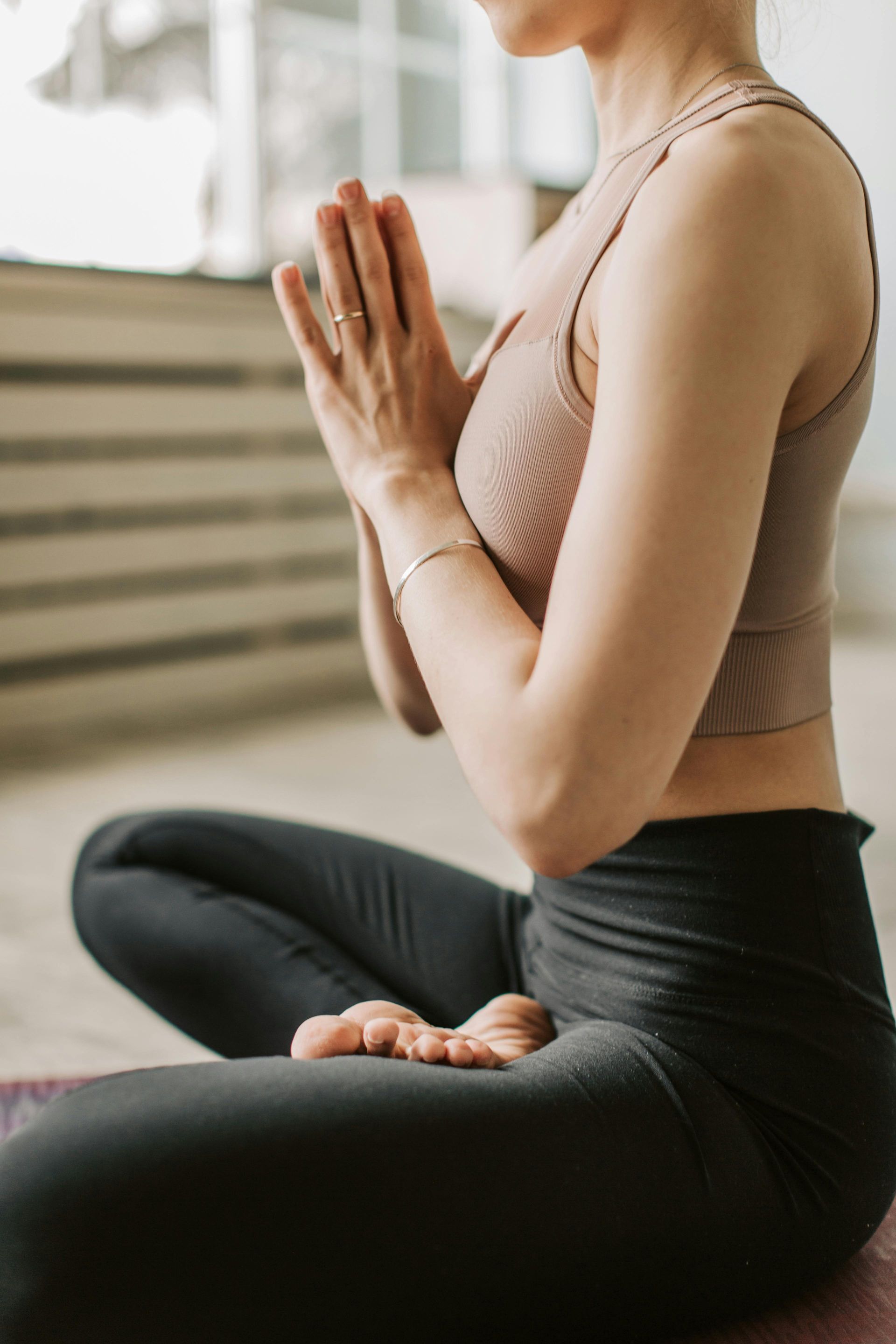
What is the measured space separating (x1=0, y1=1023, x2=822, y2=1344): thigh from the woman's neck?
1.89ft

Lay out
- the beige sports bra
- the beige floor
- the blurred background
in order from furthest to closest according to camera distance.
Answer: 1. the blurred background
2. the beige floor
3. the beige sports bra

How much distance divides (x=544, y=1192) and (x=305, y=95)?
12.8 ft

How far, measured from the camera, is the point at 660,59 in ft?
2.44

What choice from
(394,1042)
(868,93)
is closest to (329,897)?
(394,1042)

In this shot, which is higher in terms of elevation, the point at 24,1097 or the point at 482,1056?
the point at 482,1056

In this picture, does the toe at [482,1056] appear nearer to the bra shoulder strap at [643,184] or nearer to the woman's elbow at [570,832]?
the woman's elbow at [570,832]

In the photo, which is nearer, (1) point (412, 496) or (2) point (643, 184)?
(2) point (643, 184)

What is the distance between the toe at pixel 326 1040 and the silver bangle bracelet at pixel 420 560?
233mm

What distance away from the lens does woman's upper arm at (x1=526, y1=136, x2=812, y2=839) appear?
0.56 metres

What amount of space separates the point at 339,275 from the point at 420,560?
8.8 inches

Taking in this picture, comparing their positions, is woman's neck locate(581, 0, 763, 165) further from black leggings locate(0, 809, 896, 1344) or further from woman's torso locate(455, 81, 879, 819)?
black leggings locate(0, 809, 896, 1344)

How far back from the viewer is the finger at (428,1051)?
66cm

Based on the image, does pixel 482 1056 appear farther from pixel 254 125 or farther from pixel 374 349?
pixel 254 125

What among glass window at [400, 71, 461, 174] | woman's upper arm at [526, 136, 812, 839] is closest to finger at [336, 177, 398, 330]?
woman's upper arm at [526, 136, 812, 839]
